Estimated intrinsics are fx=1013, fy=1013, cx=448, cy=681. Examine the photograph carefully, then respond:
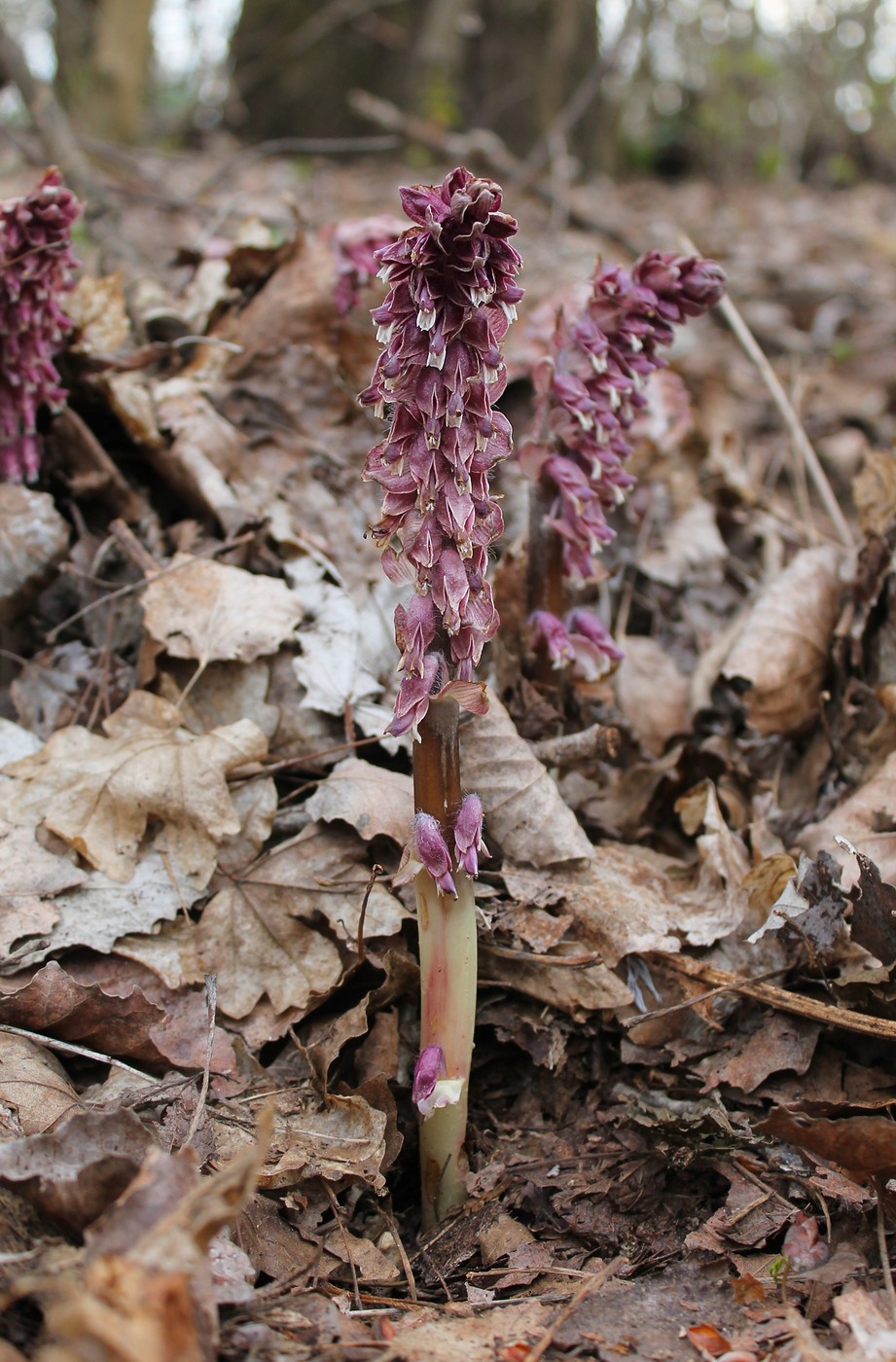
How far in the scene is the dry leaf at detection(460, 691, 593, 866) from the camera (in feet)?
9.62

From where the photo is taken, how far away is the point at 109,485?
3.70 m

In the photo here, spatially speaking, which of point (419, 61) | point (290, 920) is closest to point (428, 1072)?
point (290, 920)

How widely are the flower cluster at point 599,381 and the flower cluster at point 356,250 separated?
124 centimetres

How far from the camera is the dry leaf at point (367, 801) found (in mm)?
2883

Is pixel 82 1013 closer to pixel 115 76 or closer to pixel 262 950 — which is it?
pixel 262 950

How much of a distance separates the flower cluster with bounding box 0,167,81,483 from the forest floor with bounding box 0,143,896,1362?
0.20 metres

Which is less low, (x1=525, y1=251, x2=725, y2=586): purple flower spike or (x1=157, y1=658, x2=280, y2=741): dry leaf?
(x1=525, y1=251, x2=725, y2=586): purple flower spike

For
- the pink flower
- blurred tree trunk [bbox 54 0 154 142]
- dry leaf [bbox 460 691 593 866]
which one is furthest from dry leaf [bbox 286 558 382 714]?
blurred tree trunk [bbox 54 0 154 142]

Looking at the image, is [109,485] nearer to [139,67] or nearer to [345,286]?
[345,286]

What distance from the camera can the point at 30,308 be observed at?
124 inches

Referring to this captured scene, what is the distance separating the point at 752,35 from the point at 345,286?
17.3 metres

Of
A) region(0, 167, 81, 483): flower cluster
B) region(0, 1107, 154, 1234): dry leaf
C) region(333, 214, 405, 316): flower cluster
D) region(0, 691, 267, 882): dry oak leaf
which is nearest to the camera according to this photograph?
region(0, 1107, 154, 1234): dry leaf

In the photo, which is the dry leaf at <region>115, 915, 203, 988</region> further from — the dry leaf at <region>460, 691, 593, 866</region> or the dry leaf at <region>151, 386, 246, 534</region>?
the dry leaf at <region>151, 386, 246, 534</region>

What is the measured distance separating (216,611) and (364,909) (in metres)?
1.26
